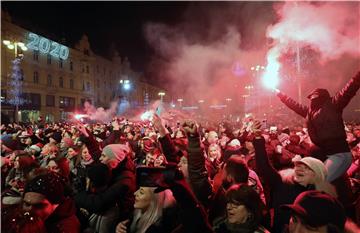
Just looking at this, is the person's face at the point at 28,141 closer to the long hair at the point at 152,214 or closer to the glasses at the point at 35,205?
the glasses at the point at 35,205

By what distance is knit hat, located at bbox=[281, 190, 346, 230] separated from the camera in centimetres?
252

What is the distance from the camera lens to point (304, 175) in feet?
12.0

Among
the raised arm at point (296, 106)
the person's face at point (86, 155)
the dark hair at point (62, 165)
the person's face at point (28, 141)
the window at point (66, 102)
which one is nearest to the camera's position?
the raised arm at point (296, 106)

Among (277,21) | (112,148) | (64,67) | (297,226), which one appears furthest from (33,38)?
(297,226)

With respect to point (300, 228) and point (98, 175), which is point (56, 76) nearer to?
point (98, 175)

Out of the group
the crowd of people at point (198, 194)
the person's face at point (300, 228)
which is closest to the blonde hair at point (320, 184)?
the crowd of people at point (198, 194)

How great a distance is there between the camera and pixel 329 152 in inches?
173

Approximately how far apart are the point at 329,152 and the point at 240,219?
6.87ft

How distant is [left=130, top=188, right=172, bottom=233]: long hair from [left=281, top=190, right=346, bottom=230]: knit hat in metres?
1.24

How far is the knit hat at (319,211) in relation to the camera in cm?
252

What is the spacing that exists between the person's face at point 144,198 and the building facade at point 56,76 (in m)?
27.2

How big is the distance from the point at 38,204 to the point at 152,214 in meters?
1.04

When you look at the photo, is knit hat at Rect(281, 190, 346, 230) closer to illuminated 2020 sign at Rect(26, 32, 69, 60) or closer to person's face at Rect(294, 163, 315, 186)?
person's face at Rect(294, 163, 315, 186)

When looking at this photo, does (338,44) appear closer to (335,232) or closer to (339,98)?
(339,98)
